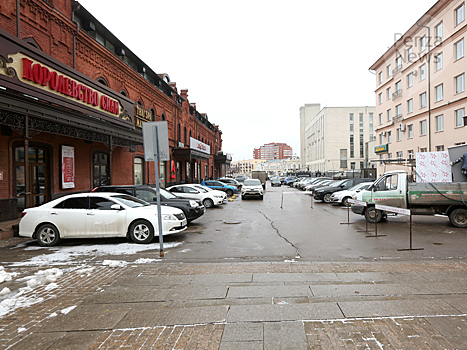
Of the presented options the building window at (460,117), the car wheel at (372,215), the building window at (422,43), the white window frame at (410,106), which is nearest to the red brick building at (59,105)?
the car wheel at (372,215)

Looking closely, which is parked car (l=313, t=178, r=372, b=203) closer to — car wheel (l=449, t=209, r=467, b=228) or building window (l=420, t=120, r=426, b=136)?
A: car wheel (l=449, t=209, r=467, b=228)

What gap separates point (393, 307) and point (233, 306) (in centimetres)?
221

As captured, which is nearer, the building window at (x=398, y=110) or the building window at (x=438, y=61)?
the building window at (x=438, y=61)

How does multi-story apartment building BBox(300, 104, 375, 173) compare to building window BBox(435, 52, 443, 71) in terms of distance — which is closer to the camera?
building window BBox(435, 52, 443, 71)

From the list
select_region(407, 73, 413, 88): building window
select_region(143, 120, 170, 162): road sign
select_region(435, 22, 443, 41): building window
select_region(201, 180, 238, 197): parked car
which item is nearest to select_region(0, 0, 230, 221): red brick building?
select_region(143, 120, 170, 162): road sign

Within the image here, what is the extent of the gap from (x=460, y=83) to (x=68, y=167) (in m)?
31.5

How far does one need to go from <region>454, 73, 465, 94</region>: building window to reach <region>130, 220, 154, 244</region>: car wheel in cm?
2974

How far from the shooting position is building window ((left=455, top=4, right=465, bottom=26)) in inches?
1005

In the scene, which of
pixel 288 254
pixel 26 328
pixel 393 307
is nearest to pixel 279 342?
pixel 393 307

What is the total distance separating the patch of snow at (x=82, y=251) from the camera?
6719 millimetres

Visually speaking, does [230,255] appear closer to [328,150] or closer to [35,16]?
[35,16]

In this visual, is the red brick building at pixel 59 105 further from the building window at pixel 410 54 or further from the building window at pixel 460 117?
the building window at pixel 410 54

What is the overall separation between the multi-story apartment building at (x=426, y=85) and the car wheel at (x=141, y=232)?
18786mm

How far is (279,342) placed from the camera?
3256 mm
